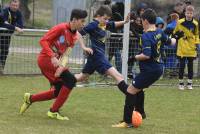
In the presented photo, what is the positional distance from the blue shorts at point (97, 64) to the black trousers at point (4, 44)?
13.7 ft

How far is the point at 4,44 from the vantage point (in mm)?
12797

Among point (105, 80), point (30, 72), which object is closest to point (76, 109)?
point (105, 80)

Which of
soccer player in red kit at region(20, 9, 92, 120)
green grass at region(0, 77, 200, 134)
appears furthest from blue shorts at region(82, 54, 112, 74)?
soccer player in red kit at region(20, 9, 92, 120)

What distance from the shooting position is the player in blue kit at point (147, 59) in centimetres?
733

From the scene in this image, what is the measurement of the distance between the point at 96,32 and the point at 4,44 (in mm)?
4289

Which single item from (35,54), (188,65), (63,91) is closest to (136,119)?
(63,91)

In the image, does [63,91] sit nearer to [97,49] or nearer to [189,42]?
[97,49]

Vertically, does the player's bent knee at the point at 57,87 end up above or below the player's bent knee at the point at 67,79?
below

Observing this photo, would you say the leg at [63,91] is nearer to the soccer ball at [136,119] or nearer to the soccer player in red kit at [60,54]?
the soccer player in red kit at [60,54]

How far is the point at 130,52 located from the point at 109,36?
71cm

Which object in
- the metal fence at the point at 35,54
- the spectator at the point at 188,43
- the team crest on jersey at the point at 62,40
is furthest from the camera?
the metal fence at the point at 35,54

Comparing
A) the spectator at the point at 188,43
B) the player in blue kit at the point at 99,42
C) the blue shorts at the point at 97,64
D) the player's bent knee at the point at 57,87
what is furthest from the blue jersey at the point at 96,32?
Answer: the spectator at the point at 188,43

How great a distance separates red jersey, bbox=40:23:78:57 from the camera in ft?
25.8

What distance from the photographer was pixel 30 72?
43.4ft
